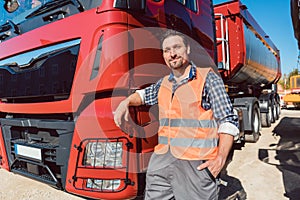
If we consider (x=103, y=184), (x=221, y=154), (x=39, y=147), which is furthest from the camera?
(x=39, y=147)

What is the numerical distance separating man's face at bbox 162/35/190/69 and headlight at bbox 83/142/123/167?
0.70 m

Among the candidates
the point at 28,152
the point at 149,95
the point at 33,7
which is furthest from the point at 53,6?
the point at 28,152

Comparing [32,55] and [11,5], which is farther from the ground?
[11,5]

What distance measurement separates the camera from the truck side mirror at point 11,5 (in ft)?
9.25

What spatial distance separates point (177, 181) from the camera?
66.9 inches

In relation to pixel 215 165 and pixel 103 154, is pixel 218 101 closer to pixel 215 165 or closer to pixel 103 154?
pixel 215 165

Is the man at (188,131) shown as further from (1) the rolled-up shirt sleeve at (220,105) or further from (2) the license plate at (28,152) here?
(2) the license plate at (28,152)

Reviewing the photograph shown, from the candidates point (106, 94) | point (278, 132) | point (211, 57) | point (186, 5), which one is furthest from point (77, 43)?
point (278, 132)

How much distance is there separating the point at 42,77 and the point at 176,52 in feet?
4.09

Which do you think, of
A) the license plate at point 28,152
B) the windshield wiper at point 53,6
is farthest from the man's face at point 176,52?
the license plate at point 28,152

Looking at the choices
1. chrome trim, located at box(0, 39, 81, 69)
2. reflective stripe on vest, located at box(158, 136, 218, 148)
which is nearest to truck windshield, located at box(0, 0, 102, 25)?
chrome trim, located at box(0, 39, 81, 69)

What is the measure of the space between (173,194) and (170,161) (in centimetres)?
23

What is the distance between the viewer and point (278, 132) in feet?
22.9

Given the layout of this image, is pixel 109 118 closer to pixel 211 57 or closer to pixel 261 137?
pixel 211 57
